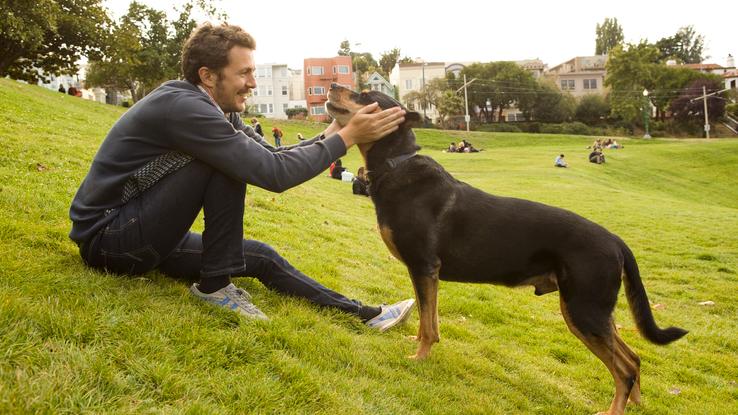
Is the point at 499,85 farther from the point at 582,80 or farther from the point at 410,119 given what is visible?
the point at 410,119

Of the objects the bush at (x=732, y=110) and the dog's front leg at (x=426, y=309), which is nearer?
the dog's front leg at (x=426, y=309)

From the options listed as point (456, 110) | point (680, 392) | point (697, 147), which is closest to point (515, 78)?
point (456, 110)

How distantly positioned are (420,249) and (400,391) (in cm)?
111

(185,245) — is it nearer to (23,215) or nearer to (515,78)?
(23,215)

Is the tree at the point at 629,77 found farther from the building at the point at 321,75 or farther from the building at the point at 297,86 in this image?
the building at the point at 297,86

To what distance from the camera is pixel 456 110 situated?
70688mm

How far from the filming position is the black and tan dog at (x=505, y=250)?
3.82m

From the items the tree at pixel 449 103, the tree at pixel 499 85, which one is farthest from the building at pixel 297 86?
the tree at pixel 499 85

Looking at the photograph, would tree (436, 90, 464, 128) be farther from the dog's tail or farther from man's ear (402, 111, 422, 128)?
the dog's tail

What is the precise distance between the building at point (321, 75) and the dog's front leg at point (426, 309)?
83.0m

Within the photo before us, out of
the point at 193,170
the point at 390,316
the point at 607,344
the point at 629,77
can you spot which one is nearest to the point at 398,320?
the point at 390,316

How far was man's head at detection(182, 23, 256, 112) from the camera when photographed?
3662 mm

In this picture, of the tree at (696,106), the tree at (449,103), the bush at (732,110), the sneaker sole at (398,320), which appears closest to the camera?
the sneaker sole at (398,320)

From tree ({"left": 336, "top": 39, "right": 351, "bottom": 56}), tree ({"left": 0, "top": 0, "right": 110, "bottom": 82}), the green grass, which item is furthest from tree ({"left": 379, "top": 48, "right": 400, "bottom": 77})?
the green grass
